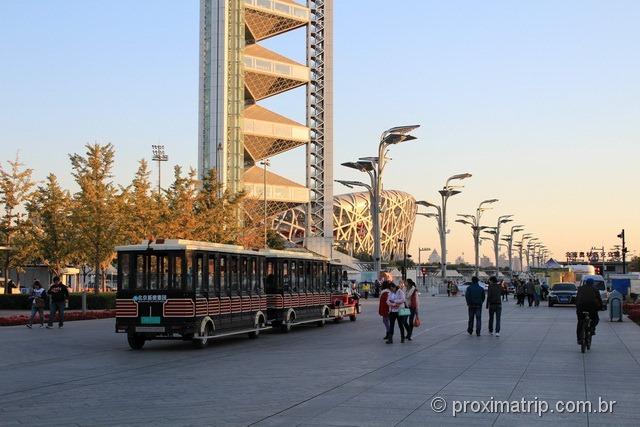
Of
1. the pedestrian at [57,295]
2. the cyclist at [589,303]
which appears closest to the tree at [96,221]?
the pedestrian at [57,295]

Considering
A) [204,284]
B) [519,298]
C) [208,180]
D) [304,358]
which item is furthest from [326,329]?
[208,180]

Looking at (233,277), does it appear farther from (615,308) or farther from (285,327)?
(615,308)

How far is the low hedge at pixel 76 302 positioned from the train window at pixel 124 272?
2584 cm

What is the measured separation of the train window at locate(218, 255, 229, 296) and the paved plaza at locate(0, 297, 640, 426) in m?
1.43

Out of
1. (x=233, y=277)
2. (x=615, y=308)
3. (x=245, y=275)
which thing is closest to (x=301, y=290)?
(x=245, y=275)

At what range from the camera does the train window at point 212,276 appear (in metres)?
22.1

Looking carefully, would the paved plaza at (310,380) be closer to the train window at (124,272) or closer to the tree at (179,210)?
the train window at (124,272)

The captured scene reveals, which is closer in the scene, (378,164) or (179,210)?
(179,210)

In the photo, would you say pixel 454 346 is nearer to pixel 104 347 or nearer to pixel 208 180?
pixel 104 347

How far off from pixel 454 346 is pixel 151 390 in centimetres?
991

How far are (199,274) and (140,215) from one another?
2489cm

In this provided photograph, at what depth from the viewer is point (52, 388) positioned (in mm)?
13422

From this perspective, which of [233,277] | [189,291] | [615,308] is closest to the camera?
[189,291]

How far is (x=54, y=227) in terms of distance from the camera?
46844mm
